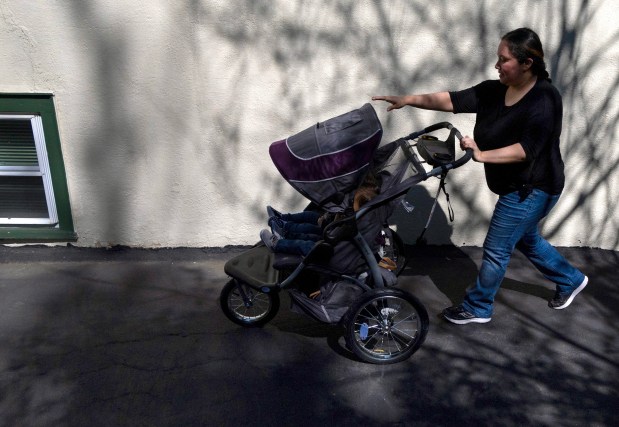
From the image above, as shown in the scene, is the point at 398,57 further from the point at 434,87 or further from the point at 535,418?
the point at 535,418

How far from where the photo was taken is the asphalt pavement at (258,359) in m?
3.49

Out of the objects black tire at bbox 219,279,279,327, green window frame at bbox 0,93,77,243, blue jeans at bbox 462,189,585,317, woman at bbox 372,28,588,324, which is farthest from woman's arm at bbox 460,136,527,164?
green window frame at bbox 0,93,77,243

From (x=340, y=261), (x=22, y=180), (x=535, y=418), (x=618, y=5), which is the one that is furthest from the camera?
(x=22, y=180)

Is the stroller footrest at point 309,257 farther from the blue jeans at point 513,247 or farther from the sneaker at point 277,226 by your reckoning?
the blue jeans at point 513,247

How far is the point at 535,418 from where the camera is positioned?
348 cm

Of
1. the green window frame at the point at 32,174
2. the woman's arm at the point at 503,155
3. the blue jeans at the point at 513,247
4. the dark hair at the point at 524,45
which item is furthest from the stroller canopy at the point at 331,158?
the green window frame at the point at 32,174

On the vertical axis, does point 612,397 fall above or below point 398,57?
below

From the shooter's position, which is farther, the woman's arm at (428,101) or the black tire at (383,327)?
the woman's arm at (428,101)

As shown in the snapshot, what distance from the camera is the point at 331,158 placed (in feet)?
11.5

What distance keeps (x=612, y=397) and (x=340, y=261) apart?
1.88 meters

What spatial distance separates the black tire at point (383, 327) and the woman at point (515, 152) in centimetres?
53

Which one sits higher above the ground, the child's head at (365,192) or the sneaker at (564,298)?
the child's head at (365,192)

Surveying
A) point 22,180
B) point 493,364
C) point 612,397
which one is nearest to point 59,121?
point 22,180

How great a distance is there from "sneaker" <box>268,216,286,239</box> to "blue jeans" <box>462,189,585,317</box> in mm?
1429
